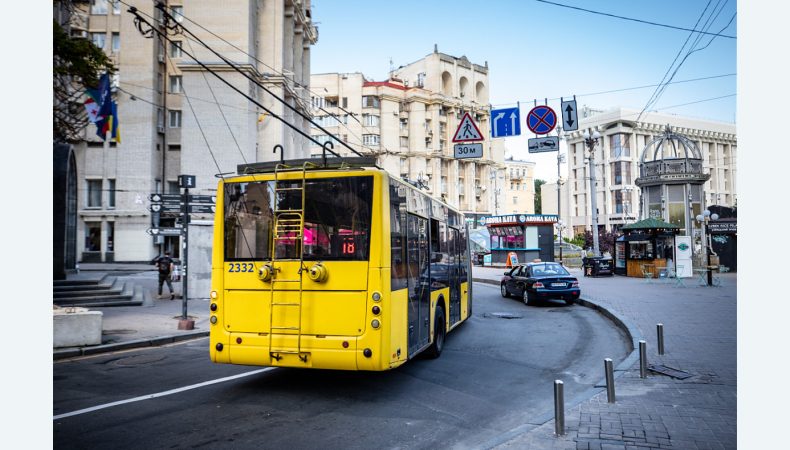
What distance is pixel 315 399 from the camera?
730 cm

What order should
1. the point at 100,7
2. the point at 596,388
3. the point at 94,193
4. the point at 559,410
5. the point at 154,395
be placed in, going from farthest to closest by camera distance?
the point at 100,7, the point at 94,193, the point at 596,388, the point at 154,395, the point at 559,410

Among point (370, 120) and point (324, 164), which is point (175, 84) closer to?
point (370, 120)

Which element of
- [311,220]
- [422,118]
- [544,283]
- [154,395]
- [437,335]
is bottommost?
[154,395]

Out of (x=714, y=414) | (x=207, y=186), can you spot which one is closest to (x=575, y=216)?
(x=207, y=186)

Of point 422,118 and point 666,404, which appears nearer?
point 666,404

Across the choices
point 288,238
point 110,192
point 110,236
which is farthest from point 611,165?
point 288,238

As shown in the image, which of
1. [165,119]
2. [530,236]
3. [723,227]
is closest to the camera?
[723,227]

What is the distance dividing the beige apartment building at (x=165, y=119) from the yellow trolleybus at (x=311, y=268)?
97.3 ft

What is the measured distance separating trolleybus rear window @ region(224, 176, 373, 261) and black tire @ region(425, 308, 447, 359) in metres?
3.47

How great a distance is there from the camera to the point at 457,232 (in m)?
13.0

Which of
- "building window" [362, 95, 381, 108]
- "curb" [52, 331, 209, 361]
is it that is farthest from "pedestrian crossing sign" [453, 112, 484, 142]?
"building window" [362, 95, 381, 108]

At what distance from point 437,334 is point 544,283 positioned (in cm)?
942

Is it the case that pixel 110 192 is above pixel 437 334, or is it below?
above

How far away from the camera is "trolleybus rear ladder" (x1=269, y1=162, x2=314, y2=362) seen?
7059 millimetres
